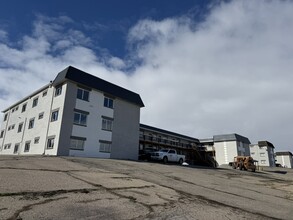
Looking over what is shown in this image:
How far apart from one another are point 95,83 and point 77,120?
214 inches

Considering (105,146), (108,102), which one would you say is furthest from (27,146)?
(108,102)

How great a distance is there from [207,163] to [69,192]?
51.2m

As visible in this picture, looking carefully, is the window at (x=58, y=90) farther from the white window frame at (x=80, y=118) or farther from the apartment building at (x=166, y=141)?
the apartment building at (x=166, y=141)

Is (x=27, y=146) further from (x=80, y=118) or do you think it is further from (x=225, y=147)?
(x=225, y=147)

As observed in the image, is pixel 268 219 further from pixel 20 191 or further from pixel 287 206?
pixel 20 191

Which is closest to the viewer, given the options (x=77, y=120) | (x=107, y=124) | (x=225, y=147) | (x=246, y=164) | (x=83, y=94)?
(x=77, y=120)

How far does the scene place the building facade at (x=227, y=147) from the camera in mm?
57750

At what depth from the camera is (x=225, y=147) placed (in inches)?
2328

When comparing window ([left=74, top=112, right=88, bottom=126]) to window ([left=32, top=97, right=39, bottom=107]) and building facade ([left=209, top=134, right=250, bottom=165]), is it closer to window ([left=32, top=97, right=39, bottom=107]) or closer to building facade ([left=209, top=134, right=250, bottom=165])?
window ([left=32, top=97, right=39, bottom=107])

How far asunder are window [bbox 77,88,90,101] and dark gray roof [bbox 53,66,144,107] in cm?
77

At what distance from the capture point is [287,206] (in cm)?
920

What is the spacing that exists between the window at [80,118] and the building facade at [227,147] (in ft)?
137

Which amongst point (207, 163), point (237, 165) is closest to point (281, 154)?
point (207, 163)

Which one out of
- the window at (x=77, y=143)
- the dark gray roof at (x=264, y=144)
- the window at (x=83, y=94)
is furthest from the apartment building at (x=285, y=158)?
the window at (x=77, y=143)
